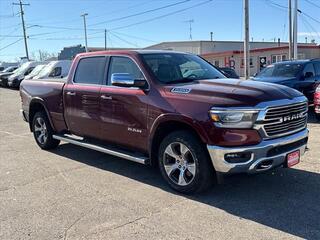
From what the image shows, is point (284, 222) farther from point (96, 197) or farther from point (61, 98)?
point (61, 98)

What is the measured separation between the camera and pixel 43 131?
827 cm

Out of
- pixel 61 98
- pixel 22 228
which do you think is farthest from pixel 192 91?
pixel 61 98

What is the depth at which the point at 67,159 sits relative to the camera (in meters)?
7.49

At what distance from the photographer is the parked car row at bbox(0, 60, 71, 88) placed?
21.3 m

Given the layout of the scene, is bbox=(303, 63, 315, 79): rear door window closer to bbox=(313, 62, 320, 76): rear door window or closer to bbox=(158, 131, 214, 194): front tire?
bbox=(313, 62, 320, 76): rear door window

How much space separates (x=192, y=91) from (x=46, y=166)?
3193mm

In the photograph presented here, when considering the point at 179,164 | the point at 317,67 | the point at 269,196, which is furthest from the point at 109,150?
the point at 317,67

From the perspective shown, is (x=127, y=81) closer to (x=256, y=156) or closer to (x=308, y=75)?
(x=256, y=156)

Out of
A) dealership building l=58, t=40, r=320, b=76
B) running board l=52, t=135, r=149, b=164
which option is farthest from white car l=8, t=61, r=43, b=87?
running board l=52, t=135, r=149, b=164

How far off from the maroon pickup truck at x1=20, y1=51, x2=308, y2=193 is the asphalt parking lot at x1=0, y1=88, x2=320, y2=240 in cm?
40

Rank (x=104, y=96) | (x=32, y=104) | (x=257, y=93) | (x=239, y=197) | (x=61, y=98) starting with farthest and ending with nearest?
(x=32, y=104) < (x=61, y=98) < (x=104, y=96) < (x=239, y=197) < (x=257, y=93)

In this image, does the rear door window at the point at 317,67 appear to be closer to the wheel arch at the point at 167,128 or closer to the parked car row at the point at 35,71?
the wheel arch at the point at 167,128

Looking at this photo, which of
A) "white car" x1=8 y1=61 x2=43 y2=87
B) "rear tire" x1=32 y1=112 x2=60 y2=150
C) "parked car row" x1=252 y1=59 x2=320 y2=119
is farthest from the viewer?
"white car" x1=8 y1=61 x2=43 y2=87

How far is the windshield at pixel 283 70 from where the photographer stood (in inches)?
488
